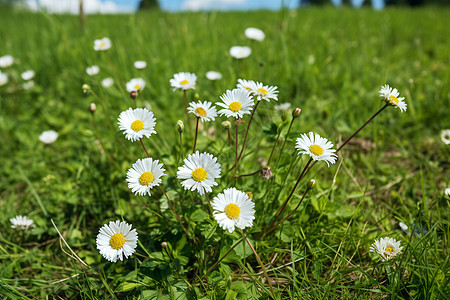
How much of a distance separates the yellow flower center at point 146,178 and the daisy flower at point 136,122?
158 millimetres

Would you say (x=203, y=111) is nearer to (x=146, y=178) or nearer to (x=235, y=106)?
(x=235, y=106)

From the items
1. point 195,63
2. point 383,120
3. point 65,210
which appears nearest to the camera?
point 65,210

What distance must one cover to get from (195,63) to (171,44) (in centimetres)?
74

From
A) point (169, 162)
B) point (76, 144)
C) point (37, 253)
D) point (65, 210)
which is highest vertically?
point (76, 144)

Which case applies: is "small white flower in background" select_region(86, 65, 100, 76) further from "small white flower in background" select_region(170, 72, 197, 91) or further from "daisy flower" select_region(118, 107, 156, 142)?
"daisy flower" select_region(118, 107, 156, 142)

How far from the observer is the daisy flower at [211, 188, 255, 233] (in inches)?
37.6

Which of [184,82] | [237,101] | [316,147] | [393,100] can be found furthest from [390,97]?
[184,82]

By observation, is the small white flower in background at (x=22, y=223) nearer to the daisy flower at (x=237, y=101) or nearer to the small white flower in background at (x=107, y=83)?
the daisy flower at (x=237, y=101)

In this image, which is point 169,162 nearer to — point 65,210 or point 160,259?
point 160,259

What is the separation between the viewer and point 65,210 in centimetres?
172

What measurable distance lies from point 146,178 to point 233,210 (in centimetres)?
34

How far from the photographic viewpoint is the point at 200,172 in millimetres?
1039

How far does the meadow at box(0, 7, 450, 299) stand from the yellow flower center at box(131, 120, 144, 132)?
0.21 m

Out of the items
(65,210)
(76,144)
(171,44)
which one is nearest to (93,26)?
(171,44)
